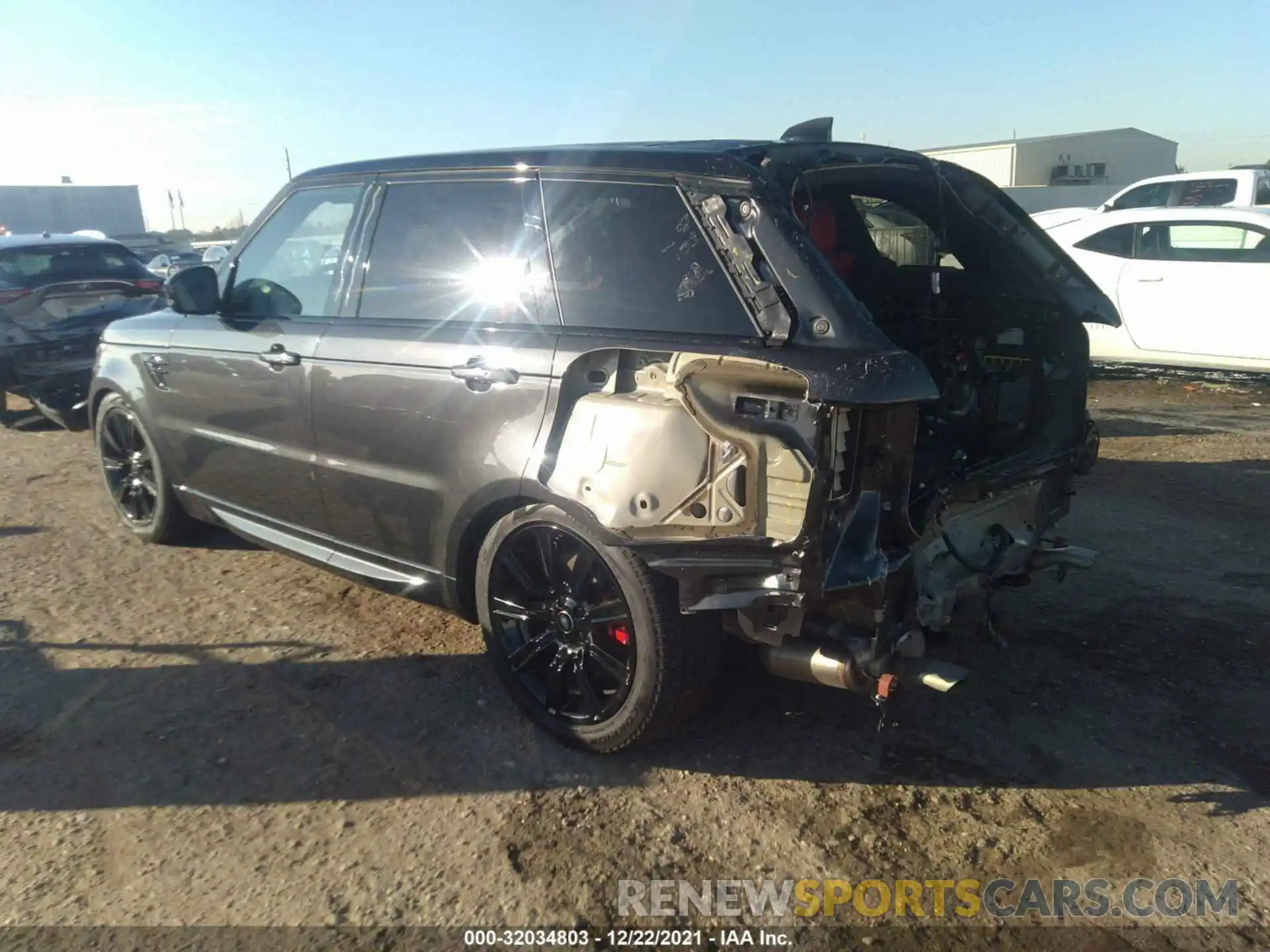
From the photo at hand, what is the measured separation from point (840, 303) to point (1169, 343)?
7.76 metres

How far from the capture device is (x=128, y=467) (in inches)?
213

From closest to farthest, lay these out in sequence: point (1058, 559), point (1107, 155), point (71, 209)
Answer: point (1058, 559), point (1107, 155), point (71, 209)

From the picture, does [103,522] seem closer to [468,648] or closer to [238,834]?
[468,648]

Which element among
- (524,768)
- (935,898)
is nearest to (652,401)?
(524,768)

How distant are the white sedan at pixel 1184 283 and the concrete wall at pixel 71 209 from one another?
47888 millimetres

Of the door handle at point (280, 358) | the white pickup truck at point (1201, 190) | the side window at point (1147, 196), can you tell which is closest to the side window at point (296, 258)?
the door handle at point (280, 358)

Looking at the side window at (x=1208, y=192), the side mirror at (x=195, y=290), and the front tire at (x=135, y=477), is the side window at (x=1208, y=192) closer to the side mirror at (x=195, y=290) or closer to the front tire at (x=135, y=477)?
the side mirror at (x=195, y=290)

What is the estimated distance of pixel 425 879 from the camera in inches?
104

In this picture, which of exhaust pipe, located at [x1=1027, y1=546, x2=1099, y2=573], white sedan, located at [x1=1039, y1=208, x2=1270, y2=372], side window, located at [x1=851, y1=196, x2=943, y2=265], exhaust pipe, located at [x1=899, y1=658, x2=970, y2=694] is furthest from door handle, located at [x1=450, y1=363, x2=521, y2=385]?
white sedan, located at [x1=1039, y1=208, x2=1270, y2=372]

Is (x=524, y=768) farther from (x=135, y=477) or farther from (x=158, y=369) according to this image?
(x=135, y=477)

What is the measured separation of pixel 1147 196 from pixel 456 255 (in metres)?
13.7

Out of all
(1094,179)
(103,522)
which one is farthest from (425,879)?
(1094,179)

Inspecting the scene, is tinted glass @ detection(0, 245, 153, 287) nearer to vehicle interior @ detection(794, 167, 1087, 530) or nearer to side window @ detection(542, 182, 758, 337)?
side window @ detection(542, 182, 758, 337)

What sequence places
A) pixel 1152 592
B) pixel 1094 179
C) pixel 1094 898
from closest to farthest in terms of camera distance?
pixel 1094 898, pixel 1152 592, pixel 1094 179
